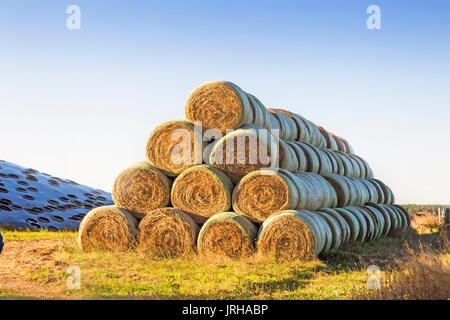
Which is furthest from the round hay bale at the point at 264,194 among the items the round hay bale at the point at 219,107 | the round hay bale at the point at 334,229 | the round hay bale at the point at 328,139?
the round hay bale at the point at 328,139

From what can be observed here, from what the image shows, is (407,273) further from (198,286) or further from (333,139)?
(333,139)

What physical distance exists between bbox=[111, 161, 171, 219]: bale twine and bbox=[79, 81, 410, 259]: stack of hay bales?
0.02 meters

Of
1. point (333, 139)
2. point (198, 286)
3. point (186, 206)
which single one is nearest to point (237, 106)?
point (186, 206)

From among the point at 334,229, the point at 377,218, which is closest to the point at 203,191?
the point at 334,229

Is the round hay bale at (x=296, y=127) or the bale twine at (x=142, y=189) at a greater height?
the round hay bale at (x=296, y=127)

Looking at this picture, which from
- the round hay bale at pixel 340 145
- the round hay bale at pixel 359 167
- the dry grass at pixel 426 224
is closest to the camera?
the round hay bale at pixel 359 167

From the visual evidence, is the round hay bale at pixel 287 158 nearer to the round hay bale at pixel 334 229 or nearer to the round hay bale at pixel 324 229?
the round hay bale at pixel 334 229

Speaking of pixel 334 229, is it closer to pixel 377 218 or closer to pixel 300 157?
pixel 300 157

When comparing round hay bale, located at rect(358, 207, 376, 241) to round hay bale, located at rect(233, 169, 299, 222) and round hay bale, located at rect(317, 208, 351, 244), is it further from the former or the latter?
round hay bale, located at rect(233, 169, 299, 222)

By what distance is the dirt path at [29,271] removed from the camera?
7577 millimetres

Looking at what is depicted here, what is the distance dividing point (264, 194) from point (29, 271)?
435cm

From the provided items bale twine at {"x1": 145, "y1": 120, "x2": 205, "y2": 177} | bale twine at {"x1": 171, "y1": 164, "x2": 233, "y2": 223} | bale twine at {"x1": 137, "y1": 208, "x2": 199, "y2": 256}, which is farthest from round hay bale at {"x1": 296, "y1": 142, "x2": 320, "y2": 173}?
bale twine at {"x1": 137, "y1": 208, "x2": 199, "y2": 256}

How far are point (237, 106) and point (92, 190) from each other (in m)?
19.0

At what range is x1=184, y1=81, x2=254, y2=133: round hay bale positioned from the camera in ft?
36.2
